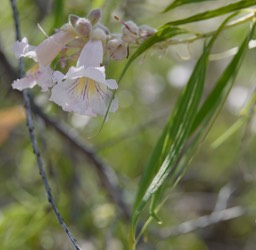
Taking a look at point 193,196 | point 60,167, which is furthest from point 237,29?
point 193,196

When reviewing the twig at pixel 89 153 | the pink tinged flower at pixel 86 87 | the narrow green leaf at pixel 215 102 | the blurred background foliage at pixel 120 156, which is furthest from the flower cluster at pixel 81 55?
the twig at pixel 89 153

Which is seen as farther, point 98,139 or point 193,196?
point 193,196

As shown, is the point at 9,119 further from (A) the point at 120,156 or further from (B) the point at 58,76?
(B) the point at 58,76

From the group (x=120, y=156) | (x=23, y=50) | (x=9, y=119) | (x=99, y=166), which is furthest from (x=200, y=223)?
(x=23, y=50)

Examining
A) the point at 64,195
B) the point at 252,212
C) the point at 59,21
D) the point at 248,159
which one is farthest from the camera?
the point at 248,159

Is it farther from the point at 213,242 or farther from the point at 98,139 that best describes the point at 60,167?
the point at 213,242

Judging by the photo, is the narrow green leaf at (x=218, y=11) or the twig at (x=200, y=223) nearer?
the narrow green leaf at (x=218, y=11)

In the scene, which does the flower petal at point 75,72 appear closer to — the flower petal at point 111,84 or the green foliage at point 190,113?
the flower petal at point 111,84
